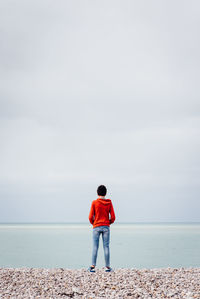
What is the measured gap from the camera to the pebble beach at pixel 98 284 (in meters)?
9.03

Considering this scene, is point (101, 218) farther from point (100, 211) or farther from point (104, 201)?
point (104, 201)

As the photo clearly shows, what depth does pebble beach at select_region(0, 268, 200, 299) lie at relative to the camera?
29.6 feet

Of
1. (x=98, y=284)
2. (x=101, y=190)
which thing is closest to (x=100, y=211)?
(x=101, y=190)

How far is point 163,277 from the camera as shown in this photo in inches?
409

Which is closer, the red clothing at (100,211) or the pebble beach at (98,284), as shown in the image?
the pebble beach at (98,284)

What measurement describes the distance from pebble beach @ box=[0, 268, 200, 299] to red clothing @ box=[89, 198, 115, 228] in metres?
1.58

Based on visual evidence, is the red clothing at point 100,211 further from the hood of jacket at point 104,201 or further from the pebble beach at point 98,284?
the pebble beach at point 98,284

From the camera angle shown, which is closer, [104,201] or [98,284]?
[98,284]

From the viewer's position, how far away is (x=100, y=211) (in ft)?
37.0

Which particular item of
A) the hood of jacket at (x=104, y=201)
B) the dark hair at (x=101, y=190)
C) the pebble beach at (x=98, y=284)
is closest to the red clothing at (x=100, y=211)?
the hood of jacket at (x=104, y=201)

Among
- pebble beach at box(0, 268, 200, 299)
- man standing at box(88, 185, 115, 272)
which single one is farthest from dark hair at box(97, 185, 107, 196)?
pebble beach at box(0, 268, 200, 299)

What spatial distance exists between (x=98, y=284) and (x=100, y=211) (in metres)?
2.38

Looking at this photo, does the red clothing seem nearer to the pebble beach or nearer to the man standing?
the man standing

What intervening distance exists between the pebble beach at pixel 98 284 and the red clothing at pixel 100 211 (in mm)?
1576
